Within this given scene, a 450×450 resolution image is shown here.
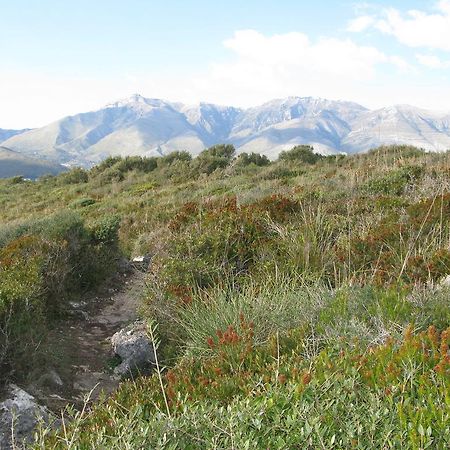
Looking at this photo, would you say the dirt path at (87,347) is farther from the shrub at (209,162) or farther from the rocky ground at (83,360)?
the shrub at (209,162)

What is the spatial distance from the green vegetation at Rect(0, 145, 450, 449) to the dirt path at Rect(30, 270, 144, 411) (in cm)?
38

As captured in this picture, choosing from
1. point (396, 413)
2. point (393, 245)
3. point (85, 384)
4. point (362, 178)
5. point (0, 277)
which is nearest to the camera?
point (396, 413)

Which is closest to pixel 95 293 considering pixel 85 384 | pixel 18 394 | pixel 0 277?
pixel 0 277

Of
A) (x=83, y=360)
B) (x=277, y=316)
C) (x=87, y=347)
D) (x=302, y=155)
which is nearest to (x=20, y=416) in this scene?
(x=83, y=360)

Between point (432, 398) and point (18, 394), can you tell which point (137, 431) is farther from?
point (18, 394)

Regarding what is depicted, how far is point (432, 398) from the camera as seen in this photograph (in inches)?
81.1

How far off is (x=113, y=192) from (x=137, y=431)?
2096 centimetres

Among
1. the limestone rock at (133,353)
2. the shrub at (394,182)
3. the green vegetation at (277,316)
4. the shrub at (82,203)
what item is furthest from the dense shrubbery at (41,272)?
the shrub at (82,203)

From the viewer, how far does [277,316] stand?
4.06 meters

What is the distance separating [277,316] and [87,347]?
2.93m

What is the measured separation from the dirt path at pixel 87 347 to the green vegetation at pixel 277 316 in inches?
14.9

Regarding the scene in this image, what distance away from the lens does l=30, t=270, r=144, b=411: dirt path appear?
456cm

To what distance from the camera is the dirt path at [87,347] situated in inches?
180

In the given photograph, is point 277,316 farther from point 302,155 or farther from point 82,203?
point 302,155
